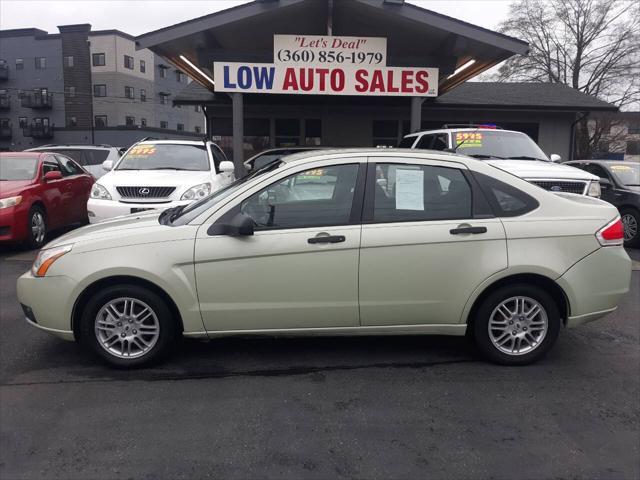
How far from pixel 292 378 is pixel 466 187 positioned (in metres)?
1.93

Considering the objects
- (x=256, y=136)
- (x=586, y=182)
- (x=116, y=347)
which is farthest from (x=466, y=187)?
(x=256, y=136)

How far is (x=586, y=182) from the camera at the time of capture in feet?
26.0

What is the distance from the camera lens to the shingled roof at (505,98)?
16.5 m

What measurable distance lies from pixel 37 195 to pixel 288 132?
33.8 feet

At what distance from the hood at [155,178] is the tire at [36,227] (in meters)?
1.34

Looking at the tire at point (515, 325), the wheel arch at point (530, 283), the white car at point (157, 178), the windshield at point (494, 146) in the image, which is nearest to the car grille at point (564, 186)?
the windshield at point (494, 146)

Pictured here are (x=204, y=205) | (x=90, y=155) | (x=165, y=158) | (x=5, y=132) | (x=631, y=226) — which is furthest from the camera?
(x=5, y=132)

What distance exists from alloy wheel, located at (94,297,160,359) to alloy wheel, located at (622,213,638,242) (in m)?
9.01

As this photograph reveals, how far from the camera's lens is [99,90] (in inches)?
2175

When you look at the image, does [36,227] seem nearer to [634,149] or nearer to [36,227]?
[36,227]

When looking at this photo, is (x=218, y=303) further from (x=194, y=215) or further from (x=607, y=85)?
(x=607, y=85)

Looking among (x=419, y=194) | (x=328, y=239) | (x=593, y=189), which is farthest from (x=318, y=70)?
(x=328, y=239)

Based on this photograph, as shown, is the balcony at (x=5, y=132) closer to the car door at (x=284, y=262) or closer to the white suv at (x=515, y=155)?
the white suv at (x=515, y=155)

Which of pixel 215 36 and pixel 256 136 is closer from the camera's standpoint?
pixel 215 36
